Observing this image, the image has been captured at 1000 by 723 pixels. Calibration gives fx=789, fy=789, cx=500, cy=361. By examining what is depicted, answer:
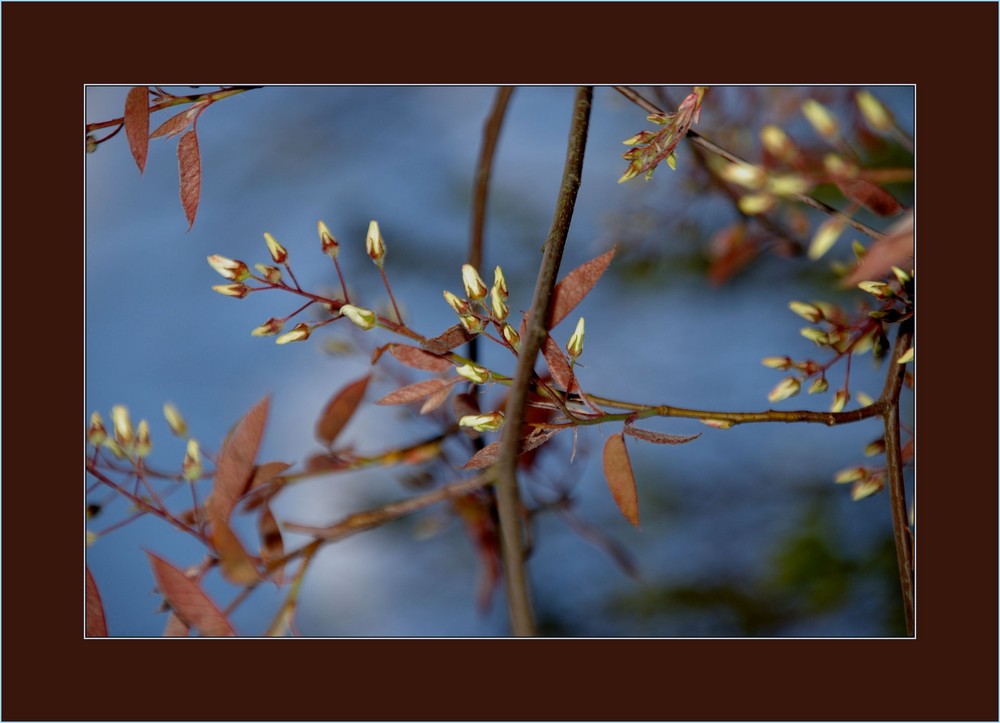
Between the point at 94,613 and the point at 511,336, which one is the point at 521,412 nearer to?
the point at 511,336

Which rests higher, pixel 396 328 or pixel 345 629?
pixel 396 328

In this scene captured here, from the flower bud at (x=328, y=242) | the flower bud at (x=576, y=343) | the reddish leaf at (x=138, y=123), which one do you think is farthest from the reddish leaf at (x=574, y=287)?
the reddish leaf at (x=138, y=123)

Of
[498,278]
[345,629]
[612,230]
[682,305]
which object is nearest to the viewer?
[498,278]

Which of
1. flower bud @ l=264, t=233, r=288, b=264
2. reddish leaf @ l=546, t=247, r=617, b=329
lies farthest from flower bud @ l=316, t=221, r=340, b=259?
reddish leaf @ l=546, t=247, r=617, b=329

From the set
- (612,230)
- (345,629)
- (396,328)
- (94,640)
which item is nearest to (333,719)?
(94,640)

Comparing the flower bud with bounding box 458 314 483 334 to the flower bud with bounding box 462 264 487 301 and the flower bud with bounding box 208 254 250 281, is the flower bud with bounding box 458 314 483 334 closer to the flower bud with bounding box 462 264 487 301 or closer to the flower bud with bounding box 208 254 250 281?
the flower bud with bounding box 462 264 487 301

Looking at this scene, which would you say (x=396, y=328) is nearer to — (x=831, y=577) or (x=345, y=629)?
(x=345, y=629)

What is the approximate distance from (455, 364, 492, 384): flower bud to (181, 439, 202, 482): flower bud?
0.19 meters

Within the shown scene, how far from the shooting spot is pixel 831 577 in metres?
0.89

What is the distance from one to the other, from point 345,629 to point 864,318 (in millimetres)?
630

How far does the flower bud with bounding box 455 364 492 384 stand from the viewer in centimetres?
39

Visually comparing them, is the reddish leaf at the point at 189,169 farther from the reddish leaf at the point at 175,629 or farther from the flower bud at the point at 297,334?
the reddish leaf at the point at 175,629

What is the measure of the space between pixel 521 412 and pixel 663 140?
16 cm

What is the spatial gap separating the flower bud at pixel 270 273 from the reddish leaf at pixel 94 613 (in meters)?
0.23
